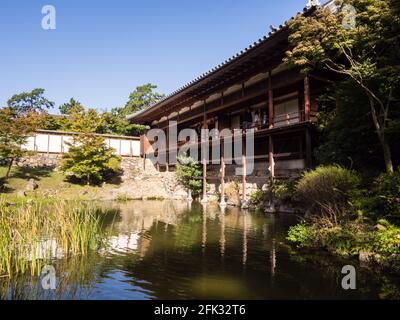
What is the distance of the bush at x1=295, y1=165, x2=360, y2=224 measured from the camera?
9086 mm

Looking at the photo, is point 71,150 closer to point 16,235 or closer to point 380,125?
point 16,235

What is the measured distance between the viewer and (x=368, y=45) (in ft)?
30.6

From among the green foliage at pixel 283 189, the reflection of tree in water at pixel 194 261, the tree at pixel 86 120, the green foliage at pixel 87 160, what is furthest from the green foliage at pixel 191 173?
the reflection of tree in water at pixel 194 261

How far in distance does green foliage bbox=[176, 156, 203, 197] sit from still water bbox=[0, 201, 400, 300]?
13.4 meters

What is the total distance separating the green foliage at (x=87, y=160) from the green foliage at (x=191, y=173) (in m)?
6.85

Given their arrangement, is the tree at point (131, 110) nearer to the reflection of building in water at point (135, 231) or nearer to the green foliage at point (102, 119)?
the green foliage at point (102, 119)

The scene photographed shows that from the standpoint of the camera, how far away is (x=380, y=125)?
32.8ft

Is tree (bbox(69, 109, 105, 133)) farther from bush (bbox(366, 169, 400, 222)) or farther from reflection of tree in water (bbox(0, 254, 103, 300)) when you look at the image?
bush (bbox(366, 169, 400, 222))

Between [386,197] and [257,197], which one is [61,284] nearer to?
[386,197]

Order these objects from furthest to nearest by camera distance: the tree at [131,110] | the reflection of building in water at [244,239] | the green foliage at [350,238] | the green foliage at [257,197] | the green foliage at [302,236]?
1. the tree at [131,110]
2. the green foliage at [257,197]
3. the green foliage at [302,236]
4. the reflection of building in water at [244,239]
5. the green foliage at [350,238]

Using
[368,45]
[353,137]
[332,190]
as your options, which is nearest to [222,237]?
[332,190]

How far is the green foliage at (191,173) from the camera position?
2423 cm

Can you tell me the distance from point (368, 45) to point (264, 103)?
10402mm
